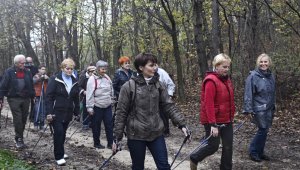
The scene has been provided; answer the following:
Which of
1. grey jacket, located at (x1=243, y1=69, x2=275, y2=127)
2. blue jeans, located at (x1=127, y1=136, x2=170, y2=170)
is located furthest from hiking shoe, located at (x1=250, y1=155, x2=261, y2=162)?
blue jeans, located at (x1=127, y1=136, x2=170, y2=170)

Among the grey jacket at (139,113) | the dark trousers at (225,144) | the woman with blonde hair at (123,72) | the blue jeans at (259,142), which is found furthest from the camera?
the woman with blonde hair at (123,72)

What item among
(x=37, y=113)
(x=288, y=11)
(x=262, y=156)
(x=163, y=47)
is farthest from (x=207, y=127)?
(x=163, y=47)

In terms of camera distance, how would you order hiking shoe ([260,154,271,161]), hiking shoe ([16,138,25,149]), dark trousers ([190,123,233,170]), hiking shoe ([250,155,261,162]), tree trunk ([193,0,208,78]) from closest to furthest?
1. dark trousers ([190,123,233,170])
2. hiking shoe ([250,155,261,162])
3. hiking shoe ([260,154,271,161])
4. hiking shoe ([16,138,25,149])
5. tree trunk ([193,0,208,78])

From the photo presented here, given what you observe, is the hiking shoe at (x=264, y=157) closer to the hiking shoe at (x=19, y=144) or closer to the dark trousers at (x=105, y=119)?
the dark trousers at (x=105, y=119)

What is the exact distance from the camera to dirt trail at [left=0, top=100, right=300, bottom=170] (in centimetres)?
811

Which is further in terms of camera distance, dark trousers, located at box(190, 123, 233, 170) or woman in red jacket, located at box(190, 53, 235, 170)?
dark trousers, located at box(190, 123, 233, 170)

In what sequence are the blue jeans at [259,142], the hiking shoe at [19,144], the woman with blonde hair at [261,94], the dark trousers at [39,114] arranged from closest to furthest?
the woman with blonde hair at [261,94]
the blue jeans at [259,142]
the hiking shoe at [19,144]
the dark trousers at [39,114]

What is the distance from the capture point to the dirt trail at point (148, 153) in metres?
8.11

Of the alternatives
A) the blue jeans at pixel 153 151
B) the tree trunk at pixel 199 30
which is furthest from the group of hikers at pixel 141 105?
the tree trunk at pixel 199 30

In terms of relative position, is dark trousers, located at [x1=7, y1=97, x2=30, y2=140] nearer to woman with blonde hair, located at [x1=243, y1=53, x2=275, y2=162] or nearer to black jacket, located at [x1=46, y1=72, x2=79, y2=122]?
black jacket, located at [x1=46, y1=72, x2=79, y2=122]

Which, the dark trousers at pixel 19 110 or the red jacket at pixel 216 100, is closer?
the red jacket at pixel 216 100

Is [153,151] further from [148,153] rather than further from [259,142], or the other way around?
[148,153]

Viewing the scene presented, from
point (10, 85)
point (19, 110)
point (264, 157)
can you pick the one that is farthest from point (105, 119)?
point (264, 157)

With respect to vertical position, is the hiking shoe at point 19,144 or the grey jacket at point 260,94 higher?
the grey jacket at point 260,94
